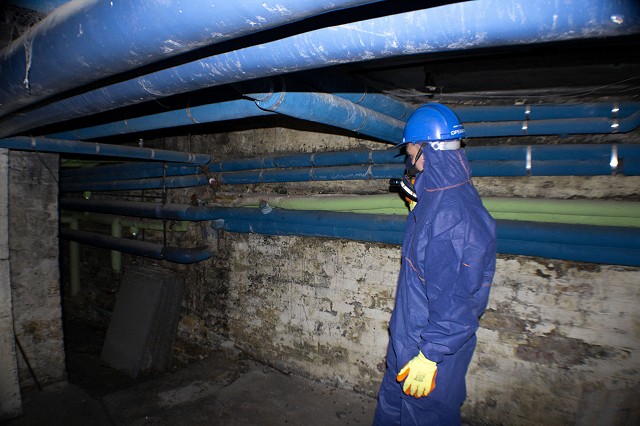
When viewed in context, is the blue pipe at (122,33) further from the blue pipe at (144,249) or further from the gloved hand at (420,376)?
the blue pipe at (144,249)

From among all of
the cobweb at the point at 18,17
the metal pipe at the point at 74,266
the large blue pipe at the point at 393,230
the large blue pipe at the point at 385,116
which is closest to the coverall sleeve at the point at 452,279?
the large blue pipe at the point at 393,230

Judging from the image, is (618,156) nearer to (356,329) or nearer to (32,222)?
(356,329)

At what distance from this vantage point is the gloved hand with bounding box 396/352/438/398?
1667mm

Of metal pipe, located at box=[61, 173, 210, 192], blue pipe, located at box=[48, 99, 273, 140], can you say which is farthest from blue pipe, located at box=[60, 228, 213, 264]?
blue pipe, located at box=[48, 99, 273, 140]

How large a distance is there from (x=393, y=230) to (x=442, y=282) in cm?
100

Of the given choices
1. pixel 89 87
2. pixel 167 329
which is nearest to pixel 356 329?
pixel 89 87

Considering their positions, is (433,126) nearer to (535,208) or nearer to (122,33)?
(535,208)

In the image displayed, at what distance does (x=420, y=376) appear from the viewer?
5.51ft

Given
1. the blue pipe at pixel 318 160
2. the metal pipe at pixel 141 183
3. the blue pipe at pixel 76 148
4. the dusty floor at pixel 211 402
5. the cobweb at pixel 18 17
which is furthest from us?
the metal pipe at pixel 141 183

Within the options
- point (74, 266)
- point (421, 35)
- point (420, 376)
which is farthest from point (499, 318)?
point (74, 266)

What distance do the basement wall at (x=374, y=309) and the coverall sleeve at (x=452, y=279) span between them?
1.04 meters

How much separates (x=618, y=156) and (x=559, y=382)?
1579 millimetres

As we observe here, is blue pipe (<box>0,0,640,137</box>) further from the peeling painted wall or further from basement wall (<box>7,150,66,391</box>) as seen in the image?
basement wall (<box>7,150,66,391</box>)

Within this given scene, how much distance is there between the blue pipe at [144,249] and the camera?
13.6 ft
